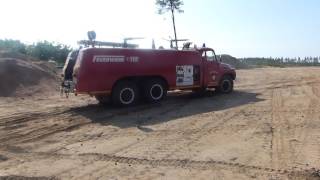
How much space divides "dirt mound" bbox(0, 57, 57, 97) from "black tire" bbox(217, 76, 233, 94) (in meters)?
7.50

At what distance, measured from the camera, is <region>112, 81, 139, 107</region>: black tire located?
670 inches

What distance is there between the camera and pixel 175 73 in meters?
18.7

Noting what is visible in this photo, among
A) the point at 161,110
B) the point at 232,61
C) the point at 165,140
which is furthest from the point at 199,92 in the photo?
the point at 232,61

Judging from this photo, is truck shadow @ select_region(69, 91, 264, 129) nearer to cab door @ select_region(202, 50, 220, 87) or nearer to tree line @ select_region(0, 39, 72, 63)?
cab door @ select_region(202, 50, 220, 87)

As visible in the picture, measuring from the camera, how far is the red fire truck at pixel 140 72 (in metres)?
16.3

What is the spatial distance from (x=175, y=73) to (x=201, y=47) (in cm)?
207

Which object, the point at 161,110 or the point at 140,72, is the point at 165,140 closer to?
the point at 161,110

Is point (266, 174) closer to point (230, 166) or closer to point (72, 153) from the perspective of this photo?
point (230, 166)

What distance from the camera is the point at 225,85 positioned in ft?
69.9

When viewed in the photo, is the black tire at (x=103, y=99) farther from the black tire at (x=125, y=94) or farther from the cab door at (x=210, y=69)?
the cab door at (x=210, y=69)

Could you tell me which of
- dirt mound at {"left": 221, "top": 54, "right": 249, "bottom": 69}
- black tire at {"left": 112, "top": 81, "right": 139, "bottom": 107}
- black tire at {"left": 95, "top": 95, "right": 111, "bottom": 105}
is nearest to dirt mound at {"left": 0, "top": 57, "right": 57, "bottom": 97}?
black tire at {"left": 95, "top": 95, "right": 111, "bottom": 105}

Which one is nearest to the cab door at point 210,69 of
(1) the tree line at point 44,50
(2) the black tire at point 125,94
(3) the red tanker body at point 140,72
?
(3) the red tanker body at point 140,72

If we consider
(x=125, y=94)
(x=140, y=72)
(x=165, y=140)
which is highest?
(x=140, y=72)

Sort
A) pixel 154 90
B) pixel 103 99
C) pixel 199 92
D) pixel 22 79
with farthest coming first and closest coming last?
pixel 22 79, pixel 199 92, pixel 154 90, pixel 103 99
